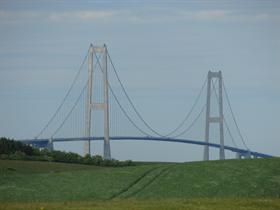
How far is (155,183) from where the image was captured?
3553cm

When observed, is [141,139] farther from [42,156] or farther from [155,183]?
[155,183]

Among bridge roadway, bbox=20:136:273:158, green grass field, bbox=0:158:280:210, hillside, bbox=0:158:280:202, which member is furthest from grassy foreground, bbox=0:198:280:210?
bridge roadway, bbox=20:136:273:158

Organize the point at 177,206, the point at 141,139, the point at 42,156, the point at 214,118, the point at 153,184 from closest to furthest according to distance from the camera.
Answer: the point at 177,206
the point at 153,184
the point at 42,156
the point at 141,139
the point at 214,118

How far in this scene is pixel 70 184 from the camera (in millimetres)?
35906

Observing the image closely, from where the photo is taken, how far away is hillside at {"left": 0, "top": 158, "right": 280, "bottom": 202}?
108ft

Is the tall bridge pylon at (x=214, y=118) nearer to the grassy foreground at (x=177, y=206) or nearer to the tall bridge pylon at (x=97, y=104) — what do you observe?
the tall bridge pylon at (x=97, y=104)

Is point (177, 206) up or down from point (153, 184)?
down

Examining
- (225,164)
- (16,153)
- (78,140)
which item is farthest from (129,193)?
(78,140)

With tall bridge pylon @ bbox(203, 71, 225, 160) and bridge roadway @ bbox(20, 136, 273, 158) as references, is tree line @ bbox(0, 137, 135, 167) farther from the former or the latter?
tall bridge pylon @ bbox(203, 71, 225, 160)

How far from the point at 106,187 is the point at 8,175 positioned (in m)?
6.72

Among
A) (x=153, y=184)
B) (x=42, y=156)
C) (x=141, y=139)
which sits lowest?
(x=153, y=184)

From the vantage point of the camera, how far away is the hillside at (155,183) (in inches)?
1299

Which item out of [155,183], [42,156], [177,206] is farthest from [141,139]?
[177,206]

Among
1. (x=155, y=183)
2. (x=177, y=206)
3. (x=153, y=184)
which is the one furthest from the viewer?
(x=155, y=183)
